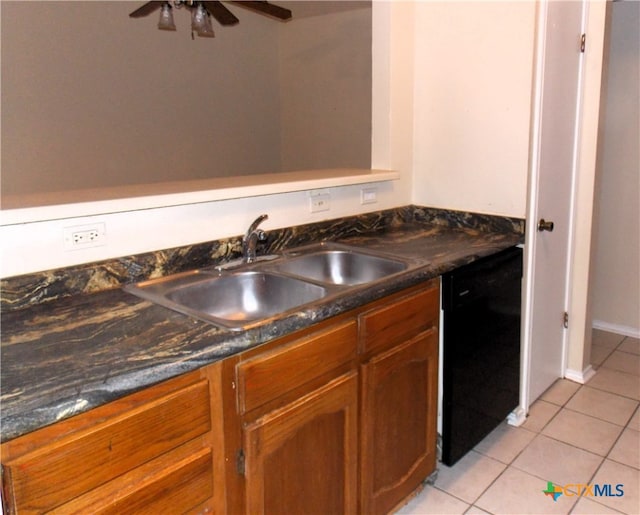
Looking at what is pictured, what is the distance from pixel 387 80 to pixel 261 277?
3.91 feet

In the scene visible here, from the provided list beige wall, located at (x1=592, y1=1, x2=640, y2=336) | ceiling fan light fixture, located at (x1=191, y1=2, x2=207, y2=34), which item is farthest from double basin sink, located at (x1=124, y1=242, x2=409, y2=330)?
beige wall, located at (x1=592, y1=1, x2=640, y2=336)

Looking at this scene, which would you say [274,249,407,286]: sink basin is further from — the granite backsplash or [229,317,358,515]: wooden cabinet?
[229,317,358,515]: wooden cabinet

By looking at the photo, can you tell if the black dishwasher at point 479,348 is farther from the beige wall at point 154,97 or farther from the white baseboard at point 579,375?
the beige wall at point 154,97

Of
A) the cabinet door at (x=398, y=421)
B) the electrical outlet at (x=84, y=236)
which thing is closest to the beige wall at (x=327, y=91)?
the cabinet door at (x=398, y=421)

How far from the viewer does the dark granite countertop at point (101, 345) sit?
0.92 meters

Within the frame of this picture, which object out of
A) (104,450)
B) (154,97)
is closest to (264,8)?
(154,97)

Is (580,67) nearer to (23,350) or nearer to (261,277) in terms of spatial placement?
(261,277)

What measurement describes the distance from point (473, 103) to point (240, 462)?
1.84 m

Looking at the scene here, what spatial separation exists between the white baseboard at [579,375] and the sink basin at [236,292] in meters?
1.88

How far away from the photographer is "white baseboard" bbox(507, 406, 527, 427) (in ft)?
8.04

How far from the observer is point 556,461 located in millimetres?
2188

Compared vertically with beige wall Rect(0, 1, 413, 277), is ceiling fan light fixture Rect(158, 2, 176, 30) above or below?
above

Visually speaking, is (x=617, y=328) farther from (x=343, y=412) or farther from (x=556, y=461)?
(x=343, y=412)

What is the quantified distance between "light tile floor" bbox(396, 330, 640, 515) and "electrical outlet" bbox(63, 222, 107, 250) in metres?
1.37
